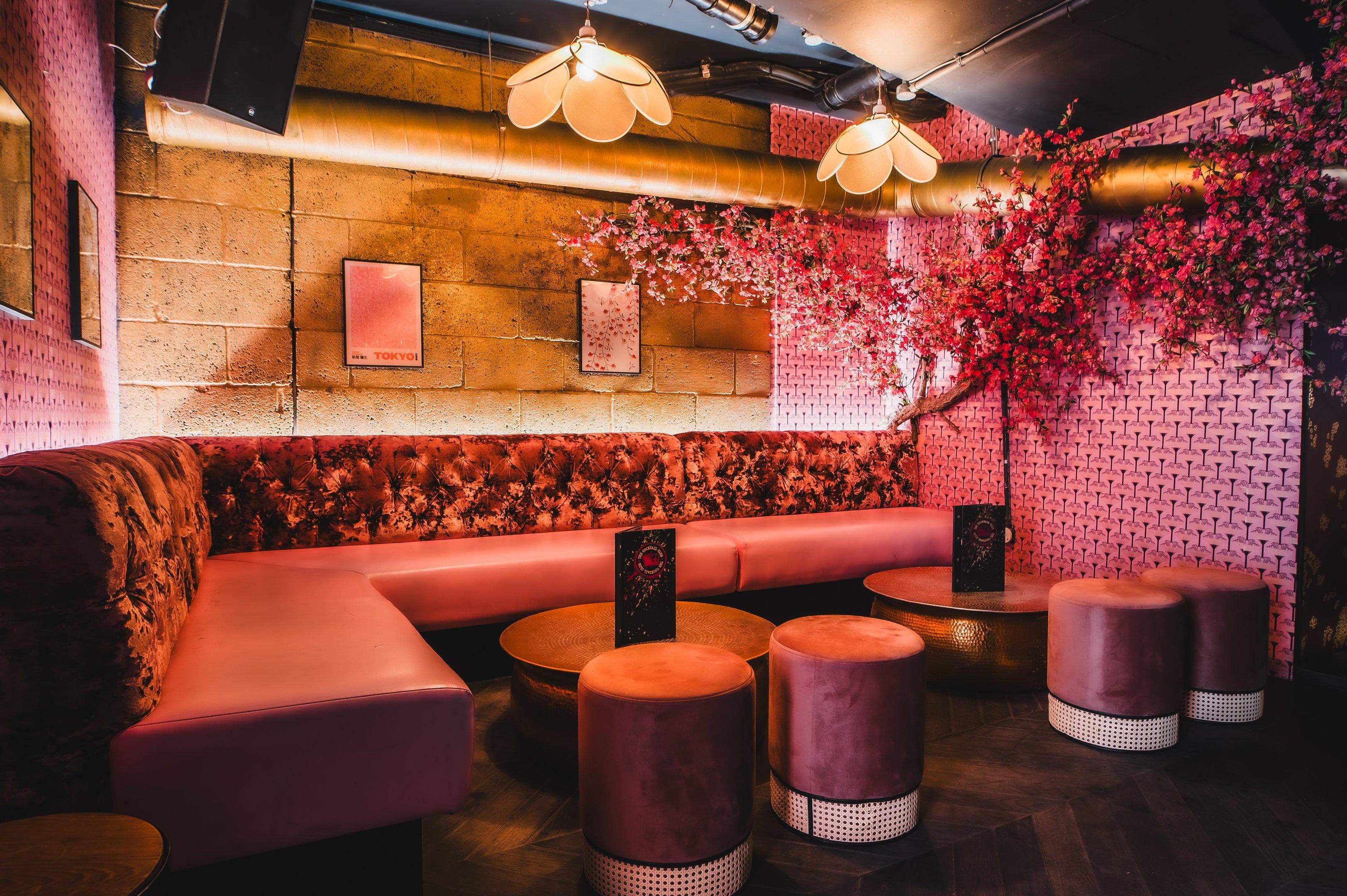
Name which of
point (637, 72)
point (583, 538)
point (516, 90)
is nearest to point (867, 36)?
point (637, 72)

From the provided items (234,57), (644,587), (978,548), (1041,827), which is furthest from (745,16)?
(1041,827)

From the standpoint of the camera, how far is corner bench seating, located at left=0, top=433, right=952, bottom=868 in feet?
3.91

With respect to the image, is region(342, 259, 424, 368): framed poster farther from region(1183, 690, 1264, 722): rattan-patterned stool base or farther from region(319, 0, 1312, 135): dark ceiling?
region(1183, 690, 1264, 722): rattan-patterned stool base

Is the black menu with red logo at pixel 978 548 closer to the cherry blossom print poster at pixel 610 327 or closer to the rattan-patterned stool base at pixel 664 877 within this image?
the rattan-patterned stool base at pixel 664 877

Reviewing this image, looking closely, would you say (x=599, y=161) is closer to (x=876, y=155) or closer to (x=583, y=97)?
(x=583, y=97)

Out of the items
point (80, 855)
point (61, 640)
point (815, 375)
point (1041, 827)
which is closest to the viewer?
point (80, 855)

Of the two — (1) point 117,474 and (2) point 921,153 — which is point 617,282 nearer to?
(2) point 921,153

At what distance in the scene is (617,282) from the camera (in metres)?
4.21

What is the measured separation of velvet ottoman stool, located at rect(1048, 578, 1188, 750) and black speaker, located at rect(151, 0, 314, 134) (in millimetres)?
3219

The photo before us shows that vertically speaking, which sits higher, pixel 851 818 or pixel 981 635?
pixel 981 635

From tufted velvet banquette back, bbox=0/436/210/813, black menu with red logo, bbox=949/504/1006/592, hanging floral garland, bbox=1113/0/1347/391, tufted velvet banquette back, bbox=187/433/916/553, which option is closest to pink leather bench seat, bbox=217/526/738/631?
tufted velvet banquette back, bbox=187/433/916/553

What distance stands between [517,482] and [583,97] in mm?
1817

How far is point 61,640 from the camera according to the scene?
1.18 metres

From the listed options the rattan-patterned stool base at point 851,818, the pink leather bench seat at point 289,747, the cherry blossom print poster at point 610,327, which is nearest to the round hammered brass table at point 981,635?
the rattan-patterned stool base at point 851,818
